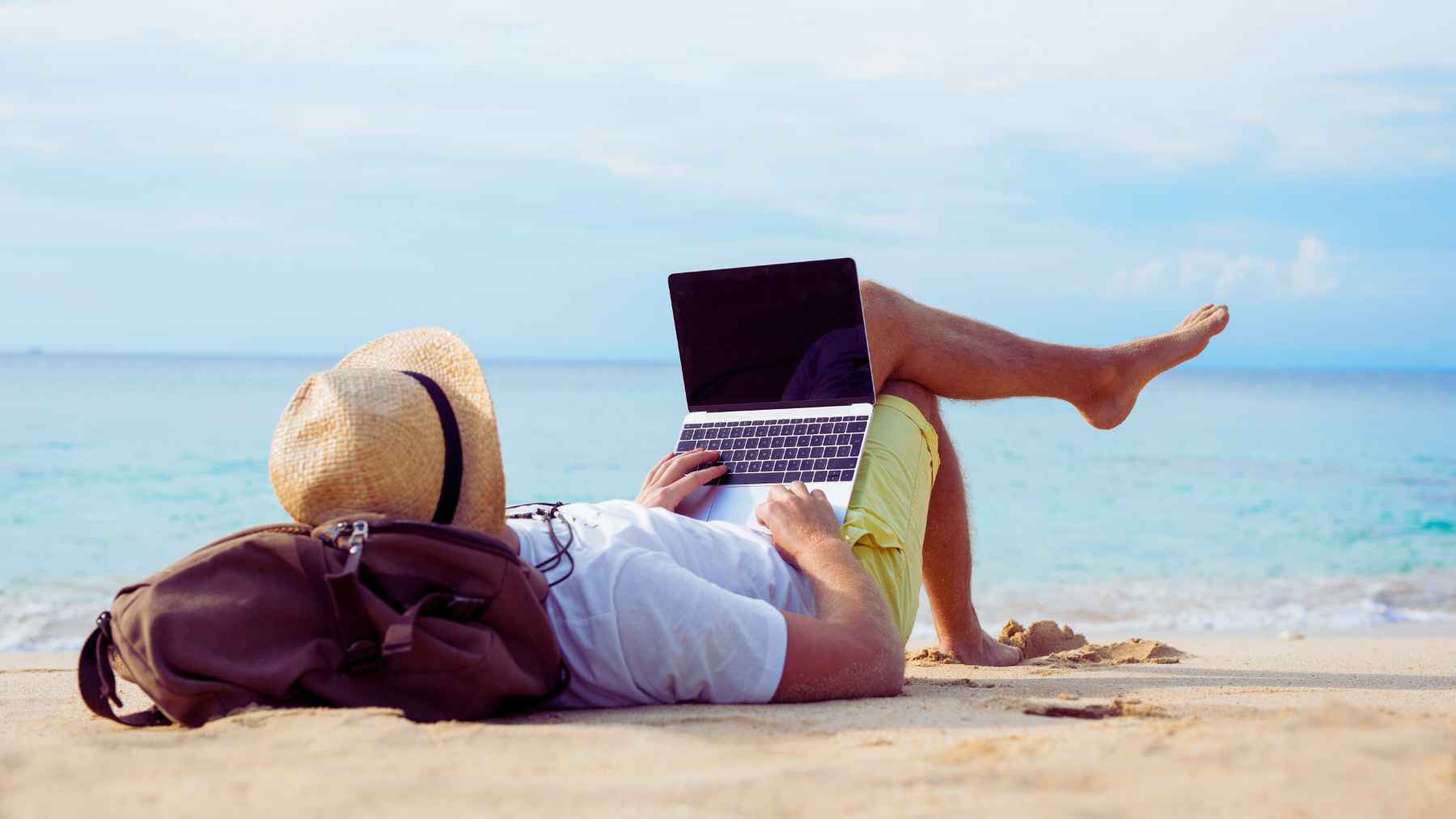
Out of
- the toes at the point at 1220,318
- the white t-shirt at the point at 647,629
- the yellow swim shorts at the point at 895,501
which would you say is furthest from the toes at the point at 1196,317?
the white t-shirt at the point at 647,629

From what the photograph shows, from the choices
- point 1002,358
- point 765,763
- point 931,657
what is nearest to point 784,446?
point 1002,358

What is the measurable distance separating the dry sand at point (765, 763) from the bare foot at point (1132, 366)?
1824 millimetres

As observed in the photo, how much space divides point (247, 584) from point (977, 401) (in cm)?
261

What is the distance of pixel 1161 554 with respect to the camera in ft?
35.4

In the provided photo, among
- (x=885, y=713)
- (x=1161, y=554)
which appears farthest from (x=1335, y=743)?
(x=1161, y=554)

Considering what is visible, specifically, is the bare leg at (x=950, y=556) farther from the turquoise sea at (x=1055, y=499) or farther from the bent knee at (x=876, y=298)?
the turquoise sea at (x=1055, y=499)

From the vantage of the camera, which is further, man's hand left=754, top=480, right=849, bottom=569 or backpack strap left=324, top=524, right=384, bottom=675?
man's hand left=754, top=480, right=849, bottom=569

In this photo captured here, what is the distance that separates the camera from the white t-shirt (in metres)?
2.40

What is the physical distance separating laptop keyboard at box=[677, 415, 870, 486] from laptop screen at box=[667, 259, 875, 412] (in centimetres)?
10

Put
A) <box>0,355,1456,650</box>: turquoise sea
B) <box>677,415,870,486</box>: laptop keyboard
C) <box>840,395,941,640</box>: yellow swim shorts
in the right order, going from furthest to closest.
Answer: <box>0,355,1456,650</box>: turquoise sea < <box>677,415,870,486</box>: laptop keyboard < <box>840,395,941,640</box>: yellow swim shorts

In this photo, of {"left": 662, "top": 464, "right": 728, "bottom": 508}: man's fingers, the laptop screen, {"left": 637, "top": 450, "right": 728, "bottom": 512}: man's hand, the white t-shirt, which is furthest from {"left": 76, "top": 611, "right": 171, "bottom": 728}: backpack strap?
the laptop screen

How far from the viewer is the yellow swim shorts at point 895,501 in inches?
124

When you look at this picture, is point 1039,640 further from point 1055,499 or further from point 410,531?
point 1055,499

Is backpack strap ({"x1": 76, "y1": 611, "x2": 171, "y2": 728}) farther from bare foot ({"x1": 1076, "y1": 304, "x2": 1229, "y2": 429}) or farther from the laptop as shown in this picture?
bare foot ({"x1": 1076, "y1": 304, "x2": 1229, "y2": 429})
